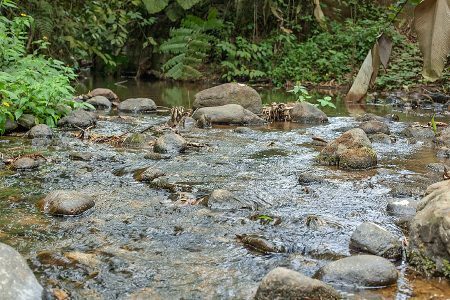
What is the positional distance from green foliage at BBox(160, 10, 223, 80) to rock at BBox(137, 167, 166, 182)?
377 inches

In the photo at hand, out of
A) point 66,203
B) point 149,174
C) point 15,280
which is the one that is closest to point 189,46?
point 149,174

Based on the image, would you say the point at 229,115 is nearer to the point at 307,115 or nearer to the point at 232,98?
the point at 232,98

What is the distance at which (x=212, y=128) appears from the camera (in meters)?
6.51

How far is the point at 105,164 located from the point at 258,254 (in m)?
2.20

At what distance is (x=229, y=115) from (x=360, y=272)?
188 inches

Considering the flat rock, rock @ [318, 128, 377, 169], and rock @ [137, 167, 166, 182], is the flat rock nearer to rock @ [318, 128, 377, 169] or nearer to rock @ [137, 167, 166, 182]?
rock @ [318, 128, 377, 169]

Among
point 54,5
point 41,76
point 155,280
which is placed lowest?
point 155,280

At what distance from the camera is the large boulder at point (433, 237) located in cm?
223

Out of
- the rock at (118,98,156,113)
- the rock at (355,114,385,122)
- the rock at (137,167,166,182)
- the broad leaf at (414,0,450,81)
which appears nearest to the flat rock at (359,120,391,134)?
the rock at (355,114,385,122)

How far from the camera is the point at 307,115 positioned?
7.17m

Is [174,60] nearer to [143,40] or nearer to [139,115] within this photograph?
[143,40]

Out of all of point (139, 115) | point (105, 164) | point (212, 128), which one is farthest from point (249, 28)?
point (105, 164)

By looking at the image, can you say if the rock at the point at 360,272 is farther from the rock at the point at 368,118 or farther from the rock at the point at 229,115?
the rock at the point at 368,118

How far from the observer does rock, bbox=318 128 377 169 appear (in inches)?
171
